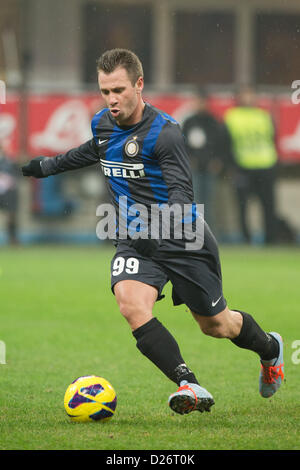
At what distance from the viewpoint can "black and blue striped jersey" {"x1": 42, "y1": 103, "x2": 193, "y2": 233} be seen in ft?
16.0

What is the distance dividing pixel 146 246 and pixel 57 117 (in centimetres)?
1339

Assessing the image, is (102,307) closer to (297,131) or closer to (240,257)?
(240,257)

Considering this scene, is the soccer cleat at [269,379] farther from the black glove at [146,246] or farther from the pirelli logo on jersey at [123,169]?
the pirelli logo on jersey at [123,169]

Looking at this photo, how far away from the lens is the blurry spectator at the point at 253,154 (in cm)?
1695

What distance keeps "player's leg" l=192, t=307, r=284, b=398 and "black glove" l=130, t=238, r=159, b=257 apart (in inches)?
22.2

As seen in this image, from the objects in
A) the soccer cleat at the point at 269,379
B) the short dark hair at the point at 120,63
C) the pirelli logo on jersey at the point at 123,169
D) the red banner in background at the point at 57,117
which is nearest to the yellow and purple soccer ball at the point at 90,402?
the soccer cleat at the point at 269,379

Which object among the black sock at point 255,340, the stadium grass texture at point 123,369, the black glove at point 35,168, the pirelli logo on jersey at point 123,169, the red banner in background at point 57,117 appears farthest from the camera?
the red banner in background at point 57,117

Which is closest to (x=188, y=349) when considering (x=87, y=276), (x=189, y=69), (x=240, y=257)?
(x=87, y=276)

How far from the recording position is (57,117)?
17.8m

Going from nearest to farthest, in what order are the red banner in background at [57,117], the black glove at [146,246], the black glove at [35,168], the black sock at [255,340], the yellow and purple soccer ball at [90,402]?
the black glove at [146,246], the yellow and purple soccer ball at [90,402], the black sock at [255,340], the black glove at [35,168], the red banner in background at [57,117]

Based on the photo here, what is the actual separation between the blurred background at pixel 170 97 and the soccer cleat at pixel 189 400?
12228 mm

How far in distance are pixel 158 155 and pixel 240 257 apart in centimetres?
1016

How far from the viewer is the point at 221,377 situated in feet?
20.1

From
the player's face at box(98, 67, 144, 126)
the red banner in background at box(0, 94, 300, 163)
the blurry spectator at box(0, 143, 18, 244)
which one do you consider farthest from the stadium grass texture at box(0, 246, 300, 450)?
the red banner in background at box(0, 94, 300, 163)
